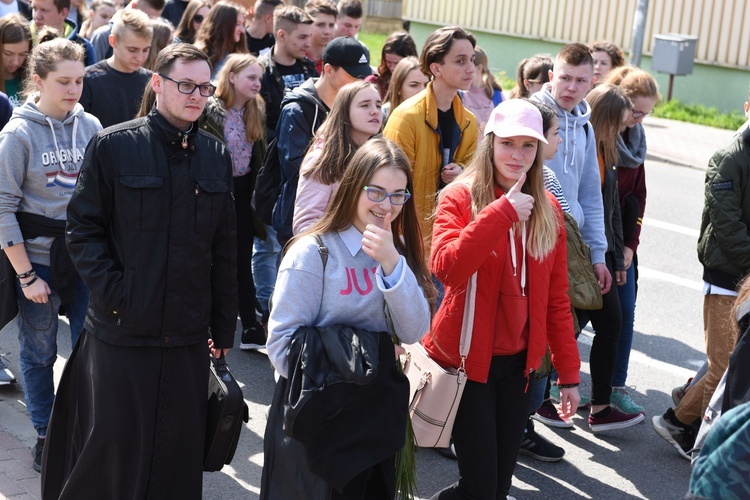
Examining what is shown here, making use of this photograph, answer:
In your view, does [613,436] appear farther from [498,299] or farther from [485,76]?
[485,76]

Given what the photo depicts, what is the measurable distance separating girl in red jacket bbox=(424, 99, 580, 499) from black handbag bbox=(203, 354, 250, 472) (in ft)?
2.87

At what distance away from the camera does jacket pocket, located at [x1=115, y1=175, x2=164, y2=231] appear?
4.09 metres

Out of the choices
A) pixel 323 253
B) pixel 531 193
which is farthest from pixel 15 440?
pixel 531 193

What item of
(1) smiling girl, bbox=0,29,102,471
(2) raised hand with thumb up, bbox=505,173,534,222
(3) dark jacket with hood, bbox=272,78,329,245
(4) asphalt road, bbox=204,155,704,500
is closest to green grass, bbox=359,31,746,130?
(4) asphalt road, bbox=204,155,704,500

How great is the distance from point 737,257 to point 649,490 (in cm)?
139

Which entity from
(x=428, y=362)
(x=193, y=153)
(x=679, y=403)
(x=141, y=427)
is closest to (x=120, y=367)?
(x=141, y=427)

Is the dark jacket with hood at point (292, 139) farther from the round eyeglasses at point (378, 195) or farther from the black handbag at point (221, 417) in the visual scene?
the round eyeglasses at point (378, 195)

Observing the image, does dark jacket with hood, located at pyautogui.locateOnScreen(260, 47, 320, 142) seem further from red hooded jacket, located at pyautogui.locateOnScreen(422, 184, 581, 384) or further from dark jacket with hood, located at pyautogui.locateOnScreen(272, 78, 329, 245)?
red hooded jacket, located at pyautogui.locateOnScreen(422, 184, 581, 384)

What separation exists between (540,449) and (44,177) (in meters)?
3.04

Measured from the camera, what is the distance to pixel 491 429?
427 centimetres

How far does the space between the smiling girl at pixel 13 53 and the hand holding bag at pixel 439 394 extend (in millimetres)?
3577

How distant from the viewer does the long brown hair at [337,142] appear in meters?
5.11

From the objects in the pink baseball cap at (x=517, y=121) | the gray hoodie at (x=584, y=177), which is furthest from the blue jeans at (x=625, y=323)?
the pink baseball cap at (x=517, y=121)

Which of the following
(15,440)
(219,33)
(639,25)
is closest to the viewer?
(15,440)
